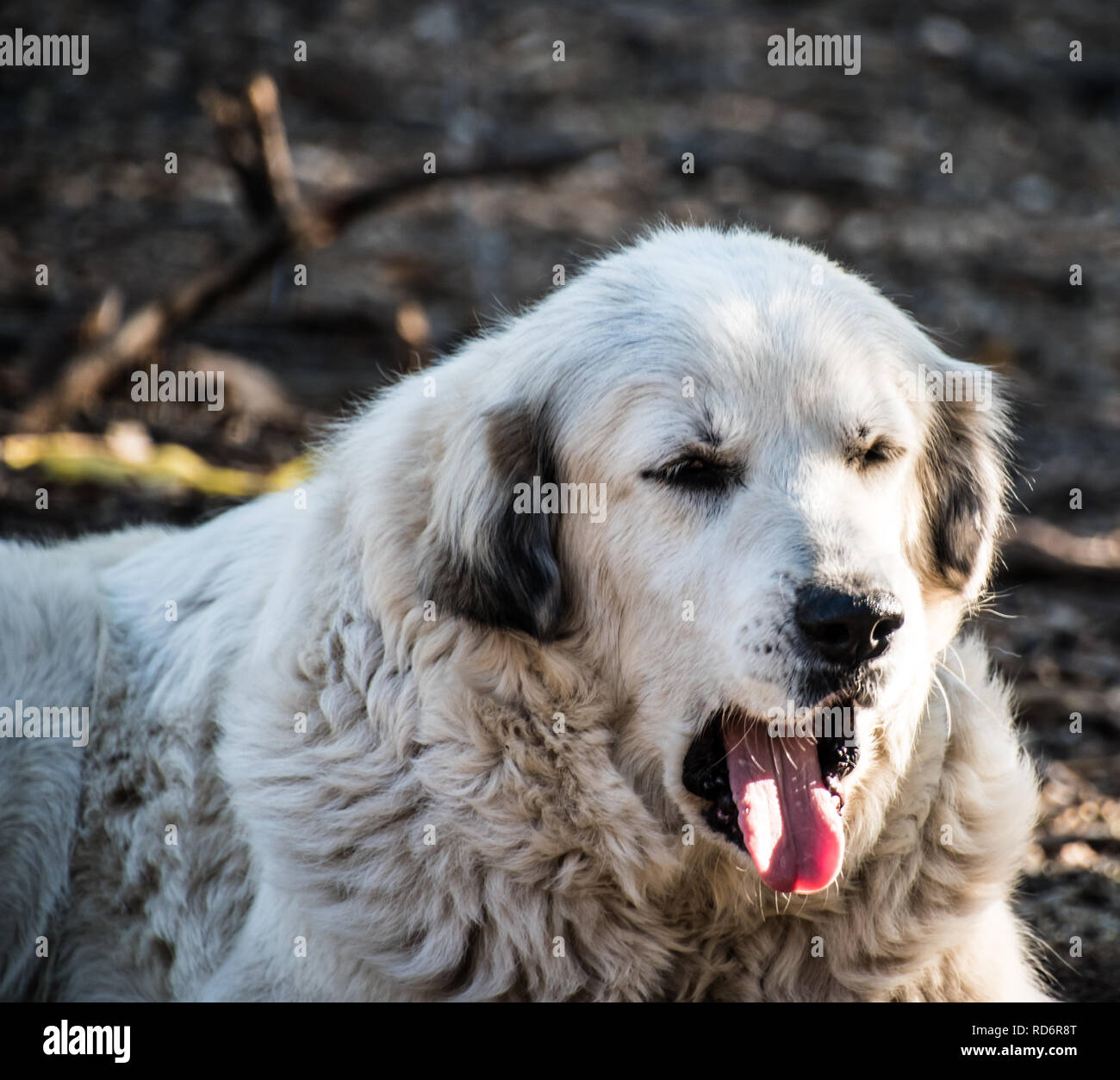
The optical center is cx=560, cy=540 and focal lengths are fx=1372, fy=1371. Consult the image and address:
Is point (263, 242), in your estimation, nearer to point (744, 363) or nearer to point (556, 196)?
point (556, 196)

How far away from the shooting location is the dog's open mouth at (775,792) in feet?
11.0

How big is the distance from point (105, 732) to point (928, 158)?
12608 mm

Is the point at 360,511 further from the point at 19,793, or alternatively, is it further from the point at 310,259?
the point at 310,259

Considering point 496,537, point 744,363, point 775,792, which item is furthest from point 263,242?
point 775,792

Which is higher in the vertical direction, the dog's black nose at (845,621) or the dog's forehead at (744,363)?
the dog's forehead at (744,363)

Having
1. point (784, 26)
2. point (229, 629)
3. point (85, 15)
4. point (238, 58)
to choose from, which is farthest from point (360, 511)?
point (784, 26)

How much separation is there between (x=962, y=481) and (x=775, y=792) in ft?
3.61

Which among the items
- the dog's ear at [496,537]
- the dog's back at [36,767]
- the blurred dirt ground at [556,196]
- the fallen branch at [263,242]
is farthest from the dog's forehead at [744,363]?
the fallen branch at [263,242]

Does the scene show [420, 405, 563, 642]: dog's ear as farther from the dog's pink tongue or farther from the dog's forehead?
the dog's pink tongue

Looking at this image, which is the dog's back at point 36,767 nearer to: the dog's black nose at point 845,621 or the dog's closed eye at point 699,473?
the dog's closed eye at point 699,473

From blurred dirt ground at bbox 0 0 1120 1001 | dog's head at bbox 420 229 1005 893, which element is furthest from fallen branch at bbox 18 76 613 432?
dog's head at bbox 420 229 1005 893

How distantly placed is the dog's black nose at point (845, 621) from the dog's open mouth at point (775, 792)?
0.22 meters

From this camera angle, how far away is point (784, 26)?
1681cm

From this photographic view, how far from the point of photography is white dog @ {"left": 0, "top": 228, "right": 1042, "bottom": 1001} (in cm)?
340
